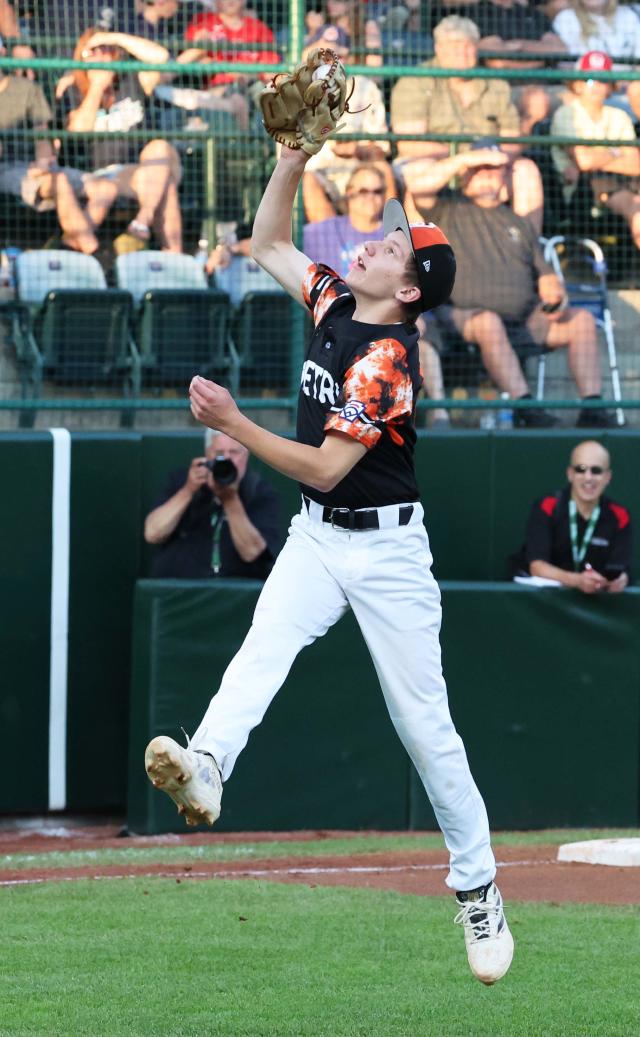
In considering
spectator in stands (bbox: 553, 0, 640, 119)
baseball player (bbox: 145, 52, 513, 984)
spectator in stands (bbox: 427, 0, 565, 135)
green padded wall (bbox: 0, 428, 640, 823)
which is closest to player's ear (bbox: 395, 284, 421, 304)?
baseball player (bbox: 145, 52, 513, 984)

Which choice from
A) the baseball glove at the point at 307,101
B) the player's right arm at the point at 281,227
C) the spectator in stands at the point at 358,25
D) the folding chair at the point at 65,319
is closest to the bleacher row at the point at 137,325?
the folding chair at the point at 65,319

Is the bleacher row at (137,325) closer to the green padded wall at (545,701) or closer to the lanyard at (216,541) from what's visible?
the lanyard at (216,541)

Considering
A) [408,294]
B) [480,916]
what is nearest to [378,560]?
[408,294]

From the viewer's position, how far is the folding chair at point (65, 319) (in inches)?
340

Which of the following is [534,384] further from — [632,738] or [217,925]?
[217,925]

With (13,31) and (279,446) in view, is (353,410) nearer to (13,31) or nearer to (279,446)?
(279,446)

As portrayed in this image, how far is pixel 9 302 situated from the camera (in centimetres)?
859

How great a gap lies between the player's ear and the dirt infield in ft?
9.23

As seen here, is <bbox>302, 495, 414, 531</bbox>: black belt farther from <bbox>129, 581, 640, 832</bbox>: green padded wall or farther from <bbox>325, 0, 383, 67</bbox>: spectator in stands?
<bbox>325, 0, 383, 67</bbox>: spectator in stands

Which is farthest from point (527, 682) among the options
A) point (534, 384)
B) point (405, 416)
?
point (405, 416)

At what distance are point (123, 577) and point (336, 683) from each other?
4.73ft

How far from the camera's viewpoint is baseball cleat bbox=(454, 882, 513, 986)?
14.5ft

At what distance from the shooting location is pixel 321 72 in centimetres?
477

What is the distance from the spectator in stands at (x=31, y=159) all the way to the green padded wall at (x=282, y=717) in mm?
2220
